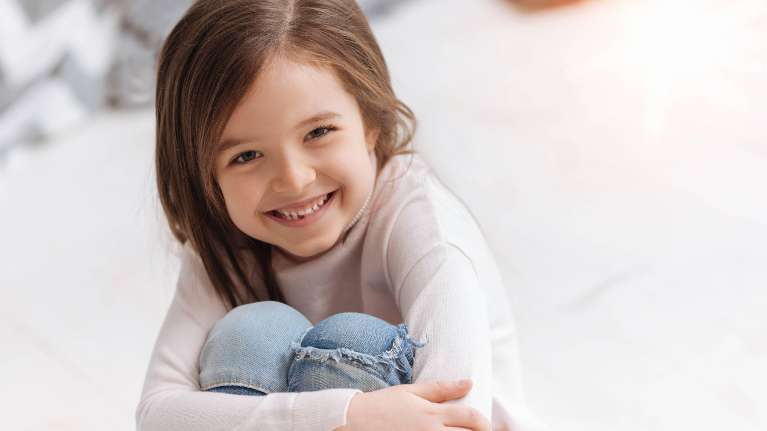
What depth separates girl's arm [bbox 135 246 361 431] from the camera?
36.0 inches

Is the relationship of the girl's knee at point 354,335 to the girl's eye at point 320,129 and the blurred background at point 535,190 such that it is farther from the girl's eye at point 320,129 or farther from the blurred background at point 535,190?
the blurred background at point 535,190

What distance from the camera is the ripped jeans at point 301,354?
0.96m

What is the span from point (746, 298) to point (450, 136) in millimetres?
576

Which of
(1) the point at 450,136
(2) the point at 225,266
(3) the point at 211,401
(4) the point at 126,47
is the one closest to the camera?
(3) the point at 211,401

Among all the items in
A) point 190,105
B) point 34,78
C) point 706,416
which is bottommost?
point 706,416

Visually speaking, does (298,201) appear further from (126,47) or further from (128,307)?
(126,47)

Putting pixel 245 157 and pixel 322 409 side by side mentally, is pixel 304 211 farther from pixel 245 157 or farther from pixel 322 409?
pixel 322 409

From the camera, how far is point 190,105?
3.21 ft

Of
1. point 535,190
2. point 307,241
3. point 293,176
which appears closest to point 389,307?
point 307,241

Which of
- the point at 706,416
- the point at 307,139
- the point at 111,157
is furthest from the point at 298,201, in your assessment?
the point at 111,157

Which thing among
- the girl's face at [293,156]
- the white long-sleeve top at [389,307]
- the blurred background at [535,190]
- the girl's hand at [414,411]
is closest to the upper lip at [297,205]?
Result: the girl's face at [293,156]

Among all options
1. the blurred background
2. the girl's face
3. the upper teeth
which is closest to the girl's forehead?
the girl's face

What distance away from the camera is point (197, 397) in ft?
3.22

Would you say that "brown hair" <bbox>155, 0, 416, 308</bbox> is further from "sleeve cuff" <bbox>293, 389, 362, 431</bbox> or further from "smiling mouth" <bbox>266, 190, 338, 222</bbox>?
"sleeve cuff" <bbox>293, 389, 362, 431</bbox>
